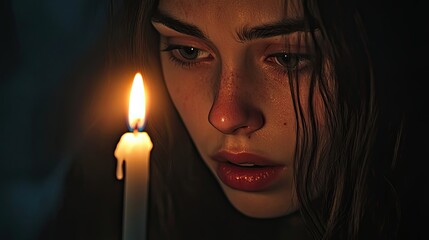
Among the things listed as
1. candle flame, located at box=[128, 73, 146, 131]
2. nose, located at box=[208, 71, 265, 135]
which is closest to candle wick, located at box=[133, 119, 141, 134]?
candle flame, located at box=[128, 73, 146, 131]

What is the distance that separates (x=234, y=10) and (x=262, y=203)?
0.81 ft

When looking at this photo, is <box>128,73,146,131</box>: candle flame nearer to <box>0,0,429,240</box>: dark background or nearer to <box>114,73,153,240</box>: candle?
<box>114,73,153,240</box>: candle

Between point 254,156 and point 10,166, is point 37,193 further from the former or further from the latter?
point 254,156

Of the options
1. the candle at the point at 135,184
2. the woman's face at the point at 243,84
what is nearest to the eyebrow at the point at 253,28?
the woman's face at the point at 243,84

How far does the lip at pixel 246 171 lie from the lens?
767 mm

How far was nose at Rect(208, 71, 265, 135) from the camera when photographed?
738 mm

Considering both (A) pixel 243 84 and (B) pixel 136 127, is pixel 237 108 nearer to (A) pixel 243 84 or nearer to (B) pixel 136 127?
(A) pixel 243 84

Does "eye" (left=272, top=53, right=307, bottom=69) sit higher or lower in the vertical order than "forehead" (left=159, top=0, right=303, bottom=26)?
lower

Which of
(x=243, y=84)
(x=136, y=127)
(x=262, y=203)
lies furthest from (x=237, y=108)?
(x=136, y=127)

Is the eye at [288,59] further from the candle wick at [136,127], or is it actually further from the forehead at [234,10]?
the candle wick at [136,127]

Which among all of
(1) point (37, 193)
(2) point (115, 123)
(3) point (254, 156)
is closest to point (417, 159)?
(3) point (254, 156)

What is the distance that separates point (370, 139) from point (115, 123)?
32cm

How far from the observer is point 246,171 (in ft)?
2.58

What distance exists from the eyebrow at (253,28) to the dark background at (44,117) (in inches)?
3.2
